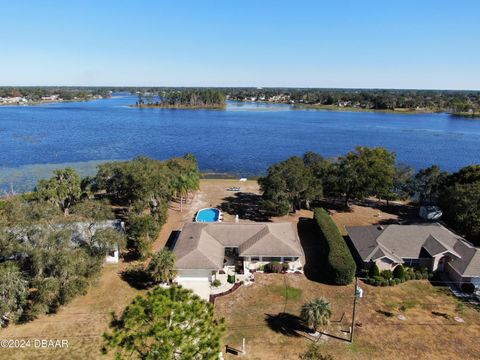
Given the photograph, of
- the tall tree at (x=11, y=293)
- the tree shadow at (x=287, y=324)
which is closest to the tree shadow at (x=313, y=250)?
the tree shadow at (x=287, y=324)

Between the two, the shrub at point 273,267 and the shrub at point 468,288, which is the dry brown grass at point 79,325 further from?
the shrub at point 468,288

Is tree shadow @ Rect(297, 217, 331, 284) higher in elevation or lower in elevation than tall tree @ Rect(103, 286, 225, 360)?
lower

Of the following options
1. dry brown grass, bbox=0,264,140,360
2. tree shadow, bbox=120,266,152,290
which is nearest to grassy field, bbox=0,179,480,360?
dry brown grass, bbox=0,264,140,360

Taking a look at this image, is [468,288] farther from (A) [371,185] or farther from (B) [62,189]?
(B) [62,189]

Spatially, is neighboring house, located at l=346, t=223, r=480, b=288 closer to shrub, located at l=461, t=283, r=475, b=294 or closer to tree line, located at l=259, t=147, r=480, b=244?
shrub, located at l=461, t=283, r=475, b=294

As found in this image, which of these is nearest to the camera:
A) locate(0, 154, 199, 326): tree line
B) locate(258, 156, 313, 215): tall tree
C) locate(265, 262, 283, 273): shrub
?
locate(0, 154, 199, 326): tree line

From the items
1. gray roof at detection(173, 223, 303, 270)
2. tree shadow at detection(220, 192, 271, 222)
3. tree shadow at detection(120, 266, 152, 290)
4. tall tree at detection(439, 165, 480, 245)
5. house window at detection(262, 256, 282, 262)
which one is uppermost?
tall tree at detection(439, 165, 480, 245)
